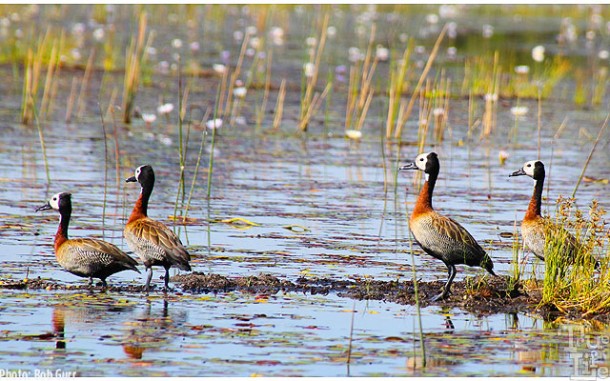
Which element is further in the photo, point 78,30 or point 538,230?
point 78,30

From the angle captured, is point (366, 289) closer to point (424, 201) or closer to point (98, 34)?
point (424, 201)

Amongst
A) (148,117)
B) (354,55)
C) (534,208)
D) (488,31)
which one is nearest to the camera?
(534,208)

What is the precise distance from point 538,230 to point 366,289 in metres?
1.70

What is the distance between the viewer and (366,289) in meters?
9.34

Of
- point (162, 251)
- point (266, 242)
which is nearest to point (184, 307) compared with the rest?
point (162, 251)

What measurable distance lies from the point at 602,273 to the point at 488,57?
60.7ft

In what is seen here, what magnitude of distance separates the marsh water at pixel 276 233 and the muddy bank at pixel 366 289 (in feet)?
0.43

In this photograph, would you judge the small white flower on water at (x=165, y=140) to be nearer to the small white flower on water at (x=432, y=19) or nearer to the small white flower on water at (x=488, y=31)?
the small white flower on water at (x=488, y=31)

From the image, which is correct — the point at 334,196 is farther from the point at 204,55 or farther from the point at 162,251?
the point at 204,55

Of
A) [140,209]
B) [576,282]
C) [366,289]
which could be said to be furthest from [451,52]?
[576,282]

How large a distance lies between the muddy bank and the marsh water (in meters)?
0.13

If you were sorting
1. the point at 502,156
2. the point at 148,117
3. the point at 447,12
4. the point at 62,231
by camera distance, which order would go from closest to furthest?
the point at 62,231
the point at 502,156
the point at 148,117
the point at 447,12

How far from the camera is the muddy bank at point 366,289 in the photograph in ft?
29.8

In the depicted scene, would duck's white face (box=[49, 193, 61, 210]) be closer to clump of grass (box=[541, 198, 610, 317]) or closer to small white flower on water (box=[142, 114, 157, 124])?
clump of grass (box=[541, 198, 610, 317])
